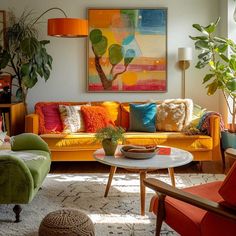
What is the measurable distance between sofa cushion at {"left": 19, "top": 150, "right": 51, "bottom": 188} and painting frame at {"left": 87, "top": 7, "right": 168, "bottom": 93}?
1.97 meters

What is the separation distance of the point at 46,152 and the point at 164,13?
2727 mm

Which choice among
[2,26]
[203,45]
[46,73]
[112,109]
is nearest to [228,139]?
[203,45]

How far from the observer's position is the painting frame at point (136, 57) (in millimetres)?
5266

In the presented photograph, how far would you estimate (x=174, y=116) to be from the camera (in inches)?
191

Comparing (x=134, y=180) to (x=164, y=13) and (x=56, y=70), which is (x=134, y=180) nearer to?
(x=56, y=70)

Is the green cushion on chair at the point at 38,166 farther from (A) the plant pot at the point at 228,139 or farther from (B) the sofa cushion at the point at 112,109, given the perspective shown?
(A) the plant pot at the point at 228,139

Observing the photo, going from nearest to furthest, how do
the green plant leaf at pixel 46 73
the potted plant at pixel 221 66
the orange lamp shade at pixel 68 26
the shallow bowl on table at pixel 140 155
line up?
1. the shallow bowl on table at pixel 140 155
2. the orange lamp shade at pixel 68 26
3. the potted plant at pixel 221 66
4. the green plant leaf at pixel 46 73

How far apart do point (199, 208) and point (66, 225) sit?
32.7 inches

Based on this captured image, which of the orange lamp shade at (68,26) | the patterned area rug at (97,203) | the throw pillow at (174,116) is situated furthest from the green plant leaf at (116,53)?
the patterned area rug at (97,203)

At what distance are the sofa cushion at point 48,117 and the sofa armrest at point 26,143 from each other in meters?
0.95

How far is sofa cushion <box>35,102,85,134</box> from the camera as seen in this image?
4.73 m

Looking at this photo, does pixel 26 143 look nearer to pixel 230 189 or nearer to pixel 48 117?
pixel 48 117

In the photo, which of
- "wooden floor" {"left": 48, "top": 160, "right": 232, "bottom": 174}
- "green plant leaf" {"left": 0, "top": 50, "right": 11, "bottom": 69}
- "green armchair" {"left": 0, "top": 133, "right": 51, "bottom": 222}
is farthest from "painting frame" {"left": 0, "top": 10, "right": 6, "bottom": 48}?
"green armchair" {"left": 0, "top": 133, "right": 51, "bottom": 222}

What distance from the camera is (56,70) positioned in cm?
539
